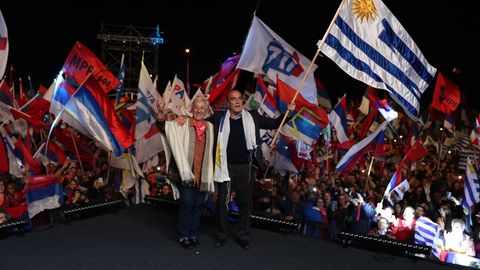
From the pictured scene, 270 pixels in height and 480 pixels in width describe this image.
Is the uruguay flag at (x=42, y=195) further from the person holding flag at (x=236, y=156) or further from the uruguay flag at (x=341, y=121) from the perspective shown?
the uruguay flag at (x=341, y=121)

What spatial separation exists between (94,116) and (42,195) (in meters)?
1.56

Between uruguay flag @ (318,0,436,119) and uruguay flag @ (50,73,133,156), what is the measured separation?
376 centimetres

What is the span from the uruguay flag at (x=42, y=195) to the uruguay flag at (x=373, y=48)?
171 inches

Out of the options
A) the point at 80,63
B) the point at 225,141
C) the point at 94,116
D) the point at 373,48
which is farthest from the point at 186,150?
the point at 80,63

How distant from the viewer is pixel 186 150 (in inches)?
183

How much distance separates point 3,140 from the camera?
7.80 meters

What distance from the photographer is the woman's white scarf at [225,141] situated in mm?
4605

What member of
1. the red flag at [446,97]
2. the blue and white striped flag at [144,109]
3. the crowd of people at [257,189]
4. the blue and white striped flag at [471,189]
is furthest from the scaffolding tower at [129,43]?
the blue and white striped flag at [471,189]

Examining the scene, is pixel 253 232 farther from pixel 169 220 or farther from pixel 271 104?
pixel 271 104

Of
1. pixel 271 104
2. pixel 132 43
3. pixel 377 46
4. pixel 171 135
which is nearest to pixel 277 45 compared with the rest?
pixel 271 104

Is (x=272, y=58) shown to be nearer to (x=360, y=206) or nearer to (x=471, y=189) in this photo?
(x=360, y=206)

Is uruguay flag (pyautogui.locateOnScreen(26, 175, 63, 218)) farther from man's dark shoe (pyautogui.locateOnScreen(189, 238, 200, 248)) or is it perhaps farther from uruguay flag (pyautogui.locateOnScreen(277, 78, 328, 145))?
uruguay flag (pyautogui.locateOnScreen(277, 78, 328, 145))

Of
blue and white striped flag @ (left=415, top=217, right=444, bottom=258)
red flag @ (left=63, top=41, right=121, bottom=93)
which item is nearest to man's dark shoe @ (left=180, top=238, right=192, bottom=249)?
blue and white striped flag @ (left=415, top=217, right=444, bottom=258)

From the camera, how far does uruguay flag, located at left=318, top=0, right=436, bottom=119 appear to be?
18.2ft
